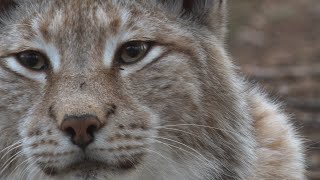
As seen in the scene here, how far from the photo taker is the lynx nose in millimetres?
4531

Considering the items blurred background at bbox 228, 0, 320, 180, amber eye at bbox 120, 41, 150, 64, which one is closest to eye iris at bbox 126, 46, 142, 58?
amber eye at bbox 120, 41, 150, 64

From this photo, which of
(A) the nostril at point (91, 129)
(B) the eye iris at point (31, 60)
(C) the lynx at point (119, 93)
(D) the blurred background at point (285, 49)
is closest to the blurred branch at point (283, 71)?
(D) the blurred background at point (285, 49)

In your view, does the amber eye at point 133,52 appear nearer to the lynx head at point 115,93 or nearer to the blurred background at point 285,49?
the lynx head at point 115,93

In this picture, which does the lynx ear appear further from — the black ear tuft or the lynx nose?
the lynx nose

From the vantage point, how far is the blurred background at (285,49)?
856cm

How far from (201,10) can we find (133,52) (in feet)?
1.83

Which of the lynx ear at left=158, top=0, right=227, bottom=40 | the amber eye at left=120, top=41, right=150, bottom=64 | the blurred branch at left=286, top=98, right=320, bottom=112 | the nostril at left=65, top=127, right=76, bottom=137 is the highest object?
the lynx ear at left=158, top=0, right=227, bottom=40

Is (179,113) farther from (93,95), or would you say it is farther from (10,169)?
(10,169)

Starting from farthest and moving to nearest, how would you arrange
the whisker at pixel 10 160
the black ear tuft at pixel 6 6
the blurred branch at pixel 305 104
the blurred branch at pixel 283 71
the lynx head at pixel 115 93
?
1. the blurred branch at pixel 283 71
2. the blurred branch at pixel 305 104
3. the black ear tuft at pixel 6 6
4. the whisker at pixel 10 160
5. the lynx head at pixel 115 93

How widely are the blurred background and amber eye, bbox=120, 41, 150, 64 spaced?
3.13 metres

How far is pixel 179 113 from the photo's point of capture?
5.01m

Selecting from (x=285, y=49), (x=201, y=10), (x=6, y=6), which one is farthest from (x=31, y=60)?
(x=285, y=49)

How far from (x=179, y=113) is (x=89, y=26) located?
0.63m

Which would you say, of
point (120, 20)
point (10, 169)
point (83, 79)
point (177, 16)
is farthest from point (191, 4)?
point (10, 169)
